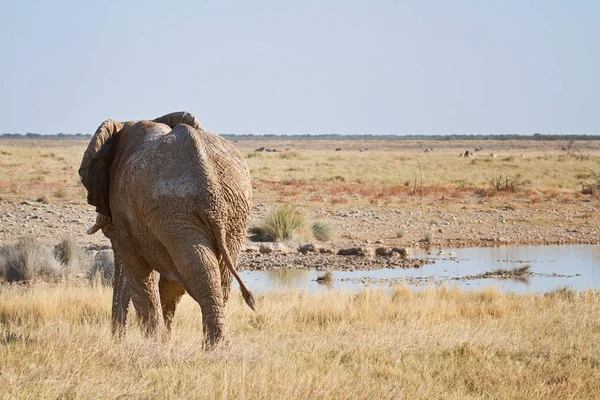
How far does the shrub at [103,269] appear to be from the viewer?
14188mm

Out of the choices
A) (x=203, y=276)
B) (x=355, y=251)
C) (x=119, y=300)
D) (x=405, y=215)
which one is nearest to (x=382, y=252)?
(x=355, y=251)

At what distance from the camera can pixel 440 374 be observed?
728 cm

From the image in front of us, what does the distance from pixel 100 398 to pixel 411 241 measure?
54.6 feet

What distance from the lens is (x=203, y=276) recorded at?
6.72 m

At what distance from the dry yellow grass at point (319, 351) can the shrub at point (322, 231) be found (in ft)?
31.6

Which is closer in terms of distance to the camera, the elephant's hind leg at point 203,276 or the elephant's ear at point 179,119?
the elephant's hind leg at point 203,276

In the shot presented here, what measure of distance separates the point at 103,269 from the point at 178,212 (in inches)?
328

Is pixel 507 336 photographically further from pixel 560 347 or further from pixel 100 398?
pixel 100 398

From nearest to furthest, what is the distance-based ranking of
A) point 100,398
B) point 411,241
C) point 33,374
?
point 100,398 < point 33,374 < point 411,241

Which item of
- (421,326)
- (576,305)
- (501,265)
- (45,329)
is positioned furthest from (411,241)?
(45,329)

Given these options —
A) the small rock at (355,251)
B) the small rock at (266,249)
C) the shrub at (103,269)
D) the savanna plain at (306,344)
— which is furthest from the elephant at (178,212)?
the small rock at (355,251)

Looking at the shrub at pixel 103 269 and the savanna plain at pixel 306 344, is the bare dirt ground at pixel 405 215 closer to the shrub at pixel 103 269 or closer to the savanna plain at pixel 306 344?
the savanna plain at pixel 306 344

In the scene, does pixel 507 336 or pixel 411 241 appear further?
pixel 411 241

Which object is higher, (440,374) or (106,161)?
(106,161)
